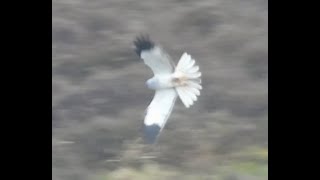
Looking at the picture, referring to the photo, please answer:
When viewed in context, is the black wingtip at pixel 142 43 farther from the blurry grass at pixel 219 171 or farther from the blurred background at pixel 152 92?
the blurry grass at pixel 219 171

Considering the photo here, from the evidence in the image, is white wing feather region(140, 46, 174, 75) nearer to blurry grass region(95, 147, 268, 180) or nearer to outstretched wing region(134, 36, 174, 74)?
outstretched wing region(134, 36, 174, 74)

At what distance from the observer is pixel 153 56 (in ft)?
6.91

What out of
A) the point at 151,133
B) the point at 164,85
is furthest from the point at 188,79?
the point at 151,133

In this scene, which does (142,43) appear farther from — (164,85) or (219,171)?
(219,171)

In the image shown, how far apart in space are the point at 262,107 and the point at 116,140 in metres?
0.39

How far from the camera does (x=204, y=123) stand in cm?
211

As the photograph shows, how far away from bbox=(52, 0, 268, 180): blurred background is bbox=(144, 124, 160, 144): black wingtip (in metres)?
0.02

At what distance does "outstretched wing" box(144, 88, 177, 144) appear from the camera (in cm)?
210

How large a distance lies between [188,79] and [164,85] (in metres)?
0.07

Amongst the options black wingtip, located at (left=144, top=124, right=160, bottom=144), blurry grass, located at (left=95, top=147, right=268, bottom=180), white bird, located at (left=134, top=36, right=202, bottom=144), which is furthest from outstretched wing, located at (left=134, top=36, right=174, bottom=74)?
blurry grass, located at (left=95, top=147, right=268, bottom=180)
